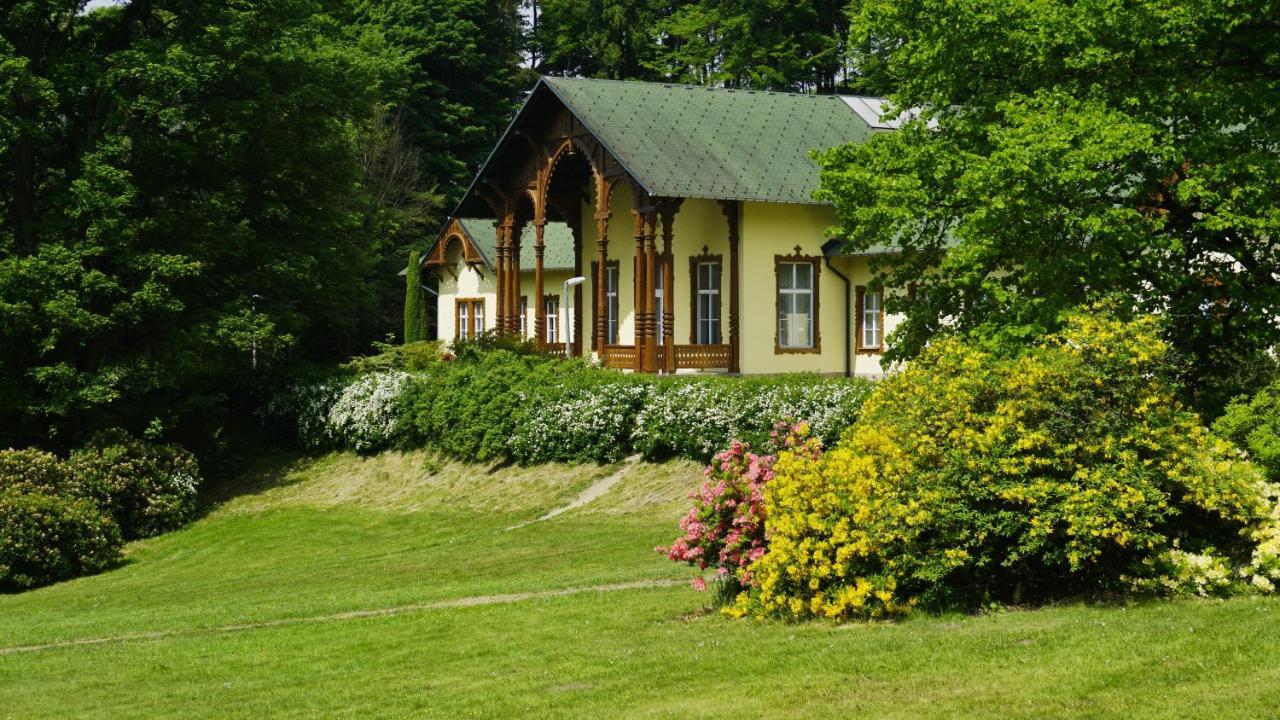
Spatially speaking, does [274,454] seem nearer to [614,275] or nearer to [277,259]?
[277,259]

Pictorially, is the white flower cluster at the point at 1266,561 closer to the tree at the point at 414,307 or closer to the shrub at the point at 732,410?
the shrub at the point at 732,410

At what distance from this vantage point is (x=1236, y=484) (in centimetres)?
1276

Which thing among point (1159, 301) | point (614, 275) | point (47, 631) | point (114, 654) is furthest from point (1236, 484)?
point (614, 275)

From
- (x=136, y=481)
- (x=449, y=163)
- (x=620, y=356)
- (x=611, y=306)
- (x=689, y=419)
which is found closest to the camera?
Answer: (x=689, y=419)

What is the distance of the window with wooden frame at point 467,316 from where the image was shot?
51812mm

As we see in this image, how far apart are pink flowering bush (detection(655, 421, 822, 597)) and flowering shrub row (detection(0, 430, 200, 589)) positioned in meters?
15.2

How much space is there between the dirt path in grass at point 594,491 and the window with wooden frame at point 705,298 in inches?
334

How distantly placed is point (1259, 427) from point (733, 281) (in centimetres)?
2022

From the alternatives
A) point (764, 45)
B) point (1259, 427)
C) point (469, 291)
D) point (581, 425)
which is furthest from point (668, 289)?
point (764, 45)

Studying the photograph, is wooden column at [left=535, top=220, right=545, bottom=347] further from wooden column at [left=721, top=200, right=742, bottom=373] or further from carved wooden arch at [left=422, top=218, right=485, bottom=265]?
carved wooden arch at [left=422, top=218, right=485, bottom=265]

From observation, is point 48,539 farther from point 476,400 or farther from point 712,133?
point 712,133

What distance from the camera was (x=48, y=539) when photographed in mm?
26203

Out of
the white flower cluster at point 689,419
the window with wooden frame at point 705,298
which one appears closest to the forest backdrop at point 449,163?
the white flower cluster at point 689,419

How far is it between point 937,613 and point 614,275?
24.6 meters
